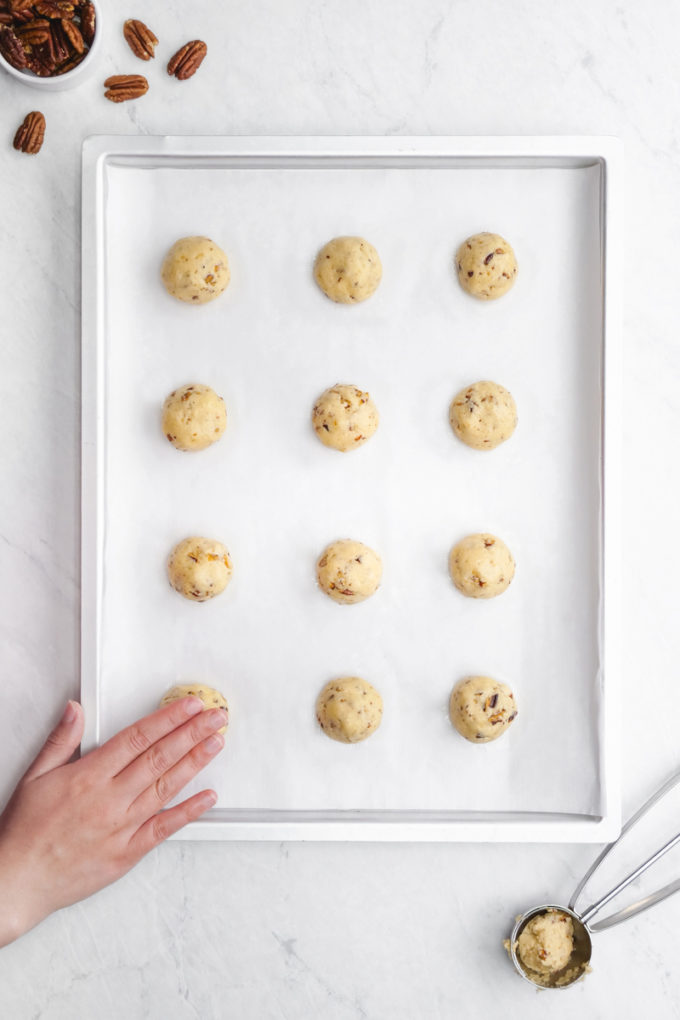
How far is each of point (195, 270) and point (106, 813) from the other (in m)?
0.68

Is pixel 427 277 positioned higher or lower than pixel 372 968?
higher

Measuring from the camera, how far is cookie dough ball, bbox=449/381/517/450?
1.02m

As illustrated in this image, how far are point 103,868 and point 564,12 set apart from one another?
1263 mm

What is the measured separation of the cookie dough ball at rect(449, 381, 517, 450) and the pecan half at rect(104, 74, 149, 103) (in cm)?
58

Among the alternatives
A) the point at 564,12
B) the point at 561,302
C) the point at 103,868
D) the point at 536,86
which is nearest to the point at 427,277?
the point at 561,302

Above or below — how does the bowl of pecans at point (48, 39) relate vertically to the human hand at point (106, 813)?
above

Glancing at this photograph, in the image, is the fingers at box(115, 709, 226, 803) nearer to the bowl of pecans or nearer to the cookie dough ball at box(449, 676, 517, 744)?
the cookie dough ball at box(449, 676, 517, 744)

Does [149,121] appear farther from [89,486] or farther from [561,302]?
[561,302]

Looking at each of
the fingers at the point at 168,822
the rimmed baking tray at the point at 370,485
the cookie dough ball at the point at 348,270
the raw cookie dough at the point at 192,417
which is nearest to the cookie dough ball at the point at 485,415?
the rimmed baking tray at the point at 370,485

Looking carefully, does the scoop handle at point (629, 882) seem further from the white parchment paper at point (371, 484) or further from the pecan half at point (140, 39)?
the pecan half at point (140, 39)

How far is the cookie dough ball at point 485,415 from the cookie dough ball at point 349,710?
0.35m

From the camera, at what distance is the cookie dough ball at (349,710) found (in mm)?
1000

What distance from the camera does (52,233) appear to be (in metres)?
1.07

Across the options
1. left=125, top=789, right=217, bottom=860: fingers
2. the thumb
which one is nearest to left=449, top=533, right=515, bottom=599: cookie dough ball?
left=125, top=789, right=217, bottom=860: fingers
